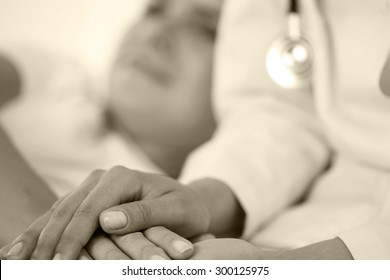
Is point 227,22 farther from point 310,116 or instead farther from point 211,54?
point 310,116

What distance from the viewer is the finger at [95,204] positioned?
0.45m

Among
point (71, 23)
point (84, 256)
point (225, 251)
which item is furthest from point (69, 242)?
point (71, 23)

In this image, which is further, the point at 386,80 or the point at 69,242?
the point at 386,80

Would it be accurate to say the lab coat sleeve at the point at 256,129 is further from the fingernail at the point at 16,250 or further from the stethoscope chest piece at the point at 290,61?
the fingernail at the point at 16,250

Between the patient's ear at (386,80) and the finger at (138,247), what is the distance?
0.32 m

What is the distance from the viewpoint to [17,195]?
58cm

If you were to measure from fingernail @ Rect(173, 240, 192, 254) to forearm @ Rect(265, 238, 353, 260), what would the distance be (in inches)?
2.8

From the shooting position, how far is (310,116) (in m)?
0.77

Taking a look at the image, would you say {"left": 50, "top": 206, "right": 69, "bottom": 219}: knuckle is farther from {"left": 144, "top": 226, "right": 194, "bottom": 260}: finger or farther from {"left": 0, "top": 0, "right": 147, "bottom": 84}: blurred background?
{"left": 0, "top": 0, "right": 147, "bottom": 84}: blurred background

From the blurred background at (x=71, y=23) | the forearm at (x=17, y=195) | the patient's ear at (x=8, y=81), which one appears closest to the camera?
the forearm at (x=17, y=195)

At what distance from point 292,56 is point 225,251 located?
0.29 metres

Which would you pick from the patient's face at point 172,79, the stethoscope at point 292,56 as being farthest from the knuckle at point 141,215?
the patient's face at point 172,79

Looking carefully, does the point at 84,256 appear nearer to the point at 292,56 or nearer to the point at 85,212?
the point at 85,212

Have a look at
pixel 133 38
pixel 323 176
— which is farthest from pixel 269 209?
pixel 133 38
